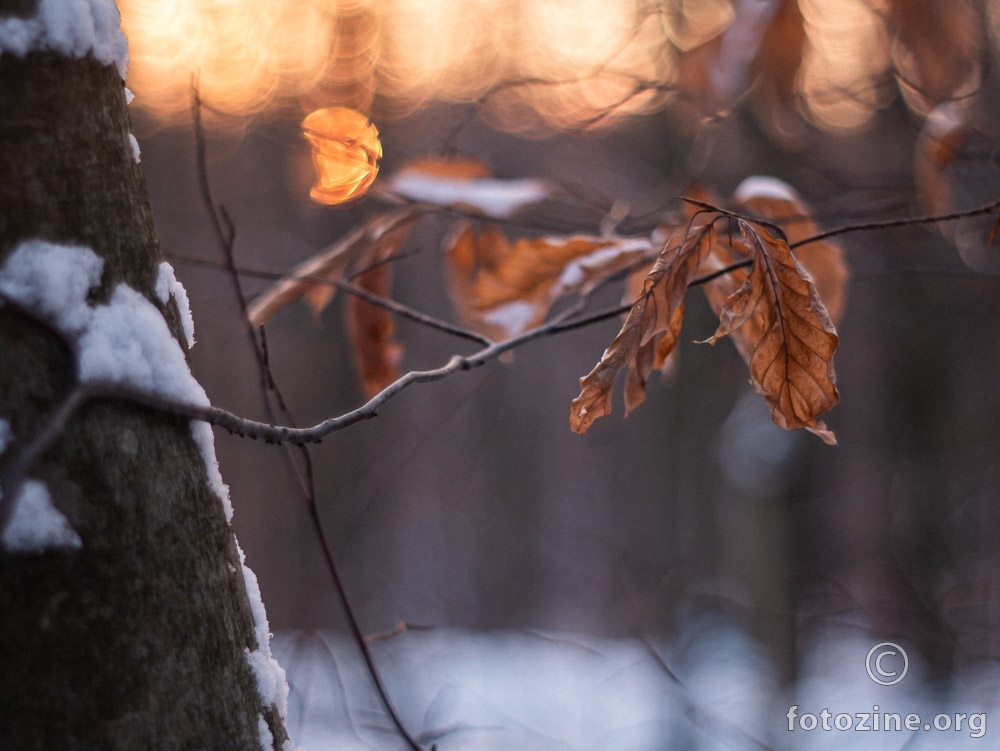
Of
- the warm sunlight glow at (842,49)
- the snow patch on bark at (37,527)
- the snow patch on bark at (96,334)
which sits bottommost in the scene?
the snow patch on bark at (37,527)

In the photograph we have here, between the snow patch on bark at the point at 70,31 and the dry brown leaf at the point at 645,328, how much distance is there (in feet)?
1.42

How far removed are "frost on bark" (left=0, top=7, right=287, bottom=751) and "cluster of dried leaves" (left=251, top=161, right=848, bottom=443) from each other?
0.31 meters

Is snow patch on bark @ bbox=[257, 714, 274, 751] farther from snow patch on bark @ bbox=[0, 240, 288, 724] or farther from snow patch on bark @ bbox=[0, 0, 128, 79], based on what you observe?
snow patch on bark @ bbox=[0, 0, 128, 79]

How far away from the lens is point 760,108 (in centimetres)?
147

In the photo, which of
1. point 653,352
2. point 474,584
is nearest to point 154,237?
point 653,352

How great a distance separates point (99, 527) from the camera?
1.31ft

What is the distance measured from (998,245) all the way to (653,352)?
7.33ft

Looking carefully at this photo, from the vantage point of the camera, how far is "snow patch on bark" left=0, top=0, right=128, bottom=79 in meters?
0.41

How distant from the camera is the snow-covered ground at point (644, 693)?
3318mm

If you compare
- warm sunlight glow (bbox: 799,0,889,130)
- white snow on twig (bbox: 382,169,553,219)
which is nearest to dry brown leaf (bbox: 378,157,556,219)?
white snow on twig (bbox: 382,169,553,219)

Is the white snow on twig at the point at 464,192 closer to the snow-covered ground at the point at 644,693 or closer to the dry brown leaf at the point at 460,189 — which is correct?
the dry brown leaf at the point at 460,189

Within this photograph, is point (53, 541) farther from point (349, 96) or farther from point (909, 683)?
point (909, 683)

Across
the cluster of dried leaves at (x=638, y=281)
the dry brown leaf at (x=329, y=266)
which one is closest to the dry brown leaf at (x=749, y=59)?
the cluster of dried leaves at (x=638, y=281)

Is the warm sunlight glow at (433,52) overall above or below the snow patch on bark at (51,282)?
above
